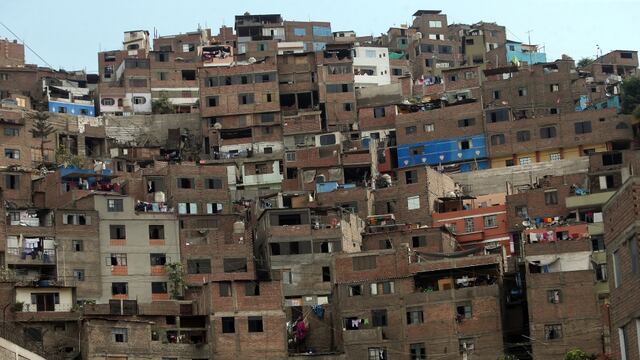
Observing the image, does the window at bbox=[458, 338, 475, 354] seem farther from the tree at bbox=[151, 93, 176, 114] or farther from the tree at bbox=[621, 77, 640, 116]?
the tree at bbox=[151, 93, 176, 114]

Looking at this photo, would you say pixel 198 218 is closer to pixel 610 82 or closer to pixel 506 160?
pixel 506 160

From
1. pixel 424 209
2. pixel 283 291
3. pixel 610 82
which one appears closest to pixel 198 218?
pixel 283 291

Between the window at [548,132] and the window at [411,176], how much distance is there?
9.87 metres

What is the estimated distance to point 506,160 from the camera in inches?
3061

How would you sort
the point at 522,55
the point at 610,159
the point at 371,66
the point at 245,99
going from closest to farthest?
the point at 610,159
the point at 245,99
the point at 371,66
the point at 522,55

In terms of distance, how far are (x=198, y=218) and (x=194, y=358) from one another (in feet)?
38.2

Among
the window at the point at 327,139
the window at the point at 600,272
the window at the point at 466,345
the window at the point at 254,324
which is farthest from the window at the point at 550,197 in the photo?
the window at the point at 254,324

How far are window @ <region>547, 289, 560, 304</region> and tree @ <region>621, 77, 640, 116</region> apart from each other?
2744 cm

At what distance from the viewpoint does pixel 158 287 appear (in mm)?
64250

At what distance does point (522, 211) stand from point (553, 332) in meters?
13.3

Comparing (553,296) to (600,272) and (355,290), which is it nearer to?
(600,272)

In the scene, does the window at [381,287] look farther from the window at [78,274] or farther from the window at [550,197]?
the window at [78,274]

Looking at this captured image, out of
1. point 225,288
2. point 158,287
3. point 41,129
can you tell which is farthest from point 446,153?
point 225,288

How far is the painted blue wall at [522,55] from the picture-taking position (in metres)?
102
